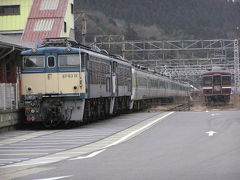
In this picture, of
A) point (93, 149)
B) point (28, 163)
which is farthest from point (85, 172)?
point (93, 149)

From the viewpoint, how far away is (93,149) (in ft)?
52.8

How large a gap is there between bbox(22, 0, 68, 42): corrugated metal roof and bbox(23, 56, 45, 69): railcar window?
89.8 feet

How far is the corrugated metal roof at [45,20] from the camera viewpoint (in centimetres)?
5338

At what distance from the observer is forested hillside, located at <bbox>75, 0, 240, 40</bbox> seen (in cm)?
12338

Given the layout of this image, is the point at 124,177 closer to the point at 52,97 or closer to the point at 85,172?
the point at 85,172

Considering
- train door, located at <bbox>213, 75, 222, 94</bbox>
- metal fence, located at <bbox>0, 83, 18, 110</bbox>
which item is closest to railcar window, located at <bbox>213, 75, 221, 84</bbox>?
train door, located at <bbox>213, 75, 222, 94</bbox>

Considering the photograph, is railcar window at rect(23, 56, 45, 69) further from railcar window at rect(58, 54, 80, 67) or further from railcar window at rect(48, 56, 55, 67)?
railcar window at rect(58, 54, 80, 67)

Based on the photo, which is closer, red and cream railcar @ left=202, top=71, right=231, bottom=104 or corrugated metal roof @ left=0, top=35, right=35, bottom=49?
corrugated metal roof @ left=0, top=35, right=35, bottom=49

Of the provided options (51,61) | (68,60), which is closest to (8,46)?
(51,61)

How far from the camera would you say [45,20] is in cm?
5441

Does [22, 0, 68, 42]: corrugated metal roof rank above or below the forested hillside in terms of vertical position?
below

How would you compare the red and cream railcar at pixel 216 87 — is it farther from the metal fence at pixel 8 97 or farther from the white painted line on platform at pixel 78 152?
the white painted line on platform at pixel 78 152

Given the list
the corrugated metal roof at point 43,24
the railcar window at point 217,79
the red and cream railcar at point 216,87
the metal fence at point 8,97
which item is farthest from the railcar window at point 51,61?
the railcar window at point 217,79

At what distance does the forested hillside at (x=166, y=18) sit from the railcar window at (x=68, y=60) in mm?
90207
